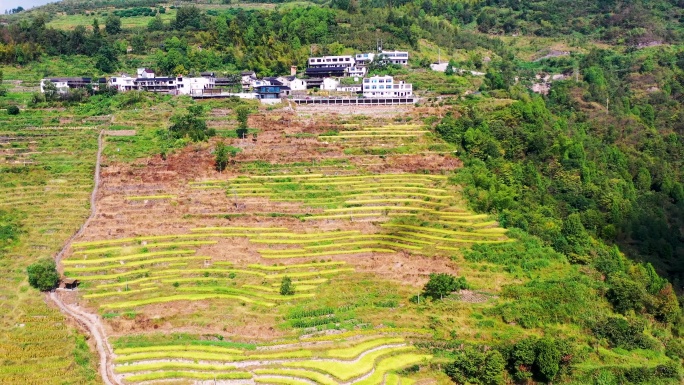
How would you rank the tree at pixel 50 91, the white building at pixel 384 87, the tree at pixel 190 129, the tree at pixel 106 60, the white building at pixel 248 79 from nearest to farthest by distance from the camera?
the tree at pixel 190 129, the tree at pixel 50 91, the white building at pixel 384 87, the white building at pixel 248 79, the tree at pixel 106 60

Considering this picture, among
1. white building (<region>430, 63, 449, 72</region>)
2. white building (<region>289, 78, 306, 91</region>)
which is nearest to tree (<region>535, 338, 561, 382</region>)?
white building (<region>289, 78, 306, 91</region>)

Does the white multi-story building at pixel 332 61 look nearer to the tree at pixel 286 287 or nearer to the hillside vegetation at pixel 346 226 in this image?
the hillside vegetation at pixel 346 226

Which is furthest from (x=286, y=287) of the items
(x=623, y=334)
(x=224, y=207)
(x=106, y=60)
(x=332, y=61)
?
(x=106, y=60)

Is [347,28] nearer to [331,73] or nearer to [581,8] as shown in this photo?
[331,73]

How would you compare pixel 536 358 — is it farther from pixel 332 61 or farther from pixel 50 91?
pixel 50 91

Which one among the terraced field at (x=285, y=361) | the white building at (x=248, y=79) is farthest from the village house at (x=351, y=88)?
the terraced field at (x=285, y=361)

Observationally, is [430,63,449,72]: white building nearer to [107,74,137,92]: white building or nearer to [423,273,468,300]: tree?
[107,74,137,92]: white building
